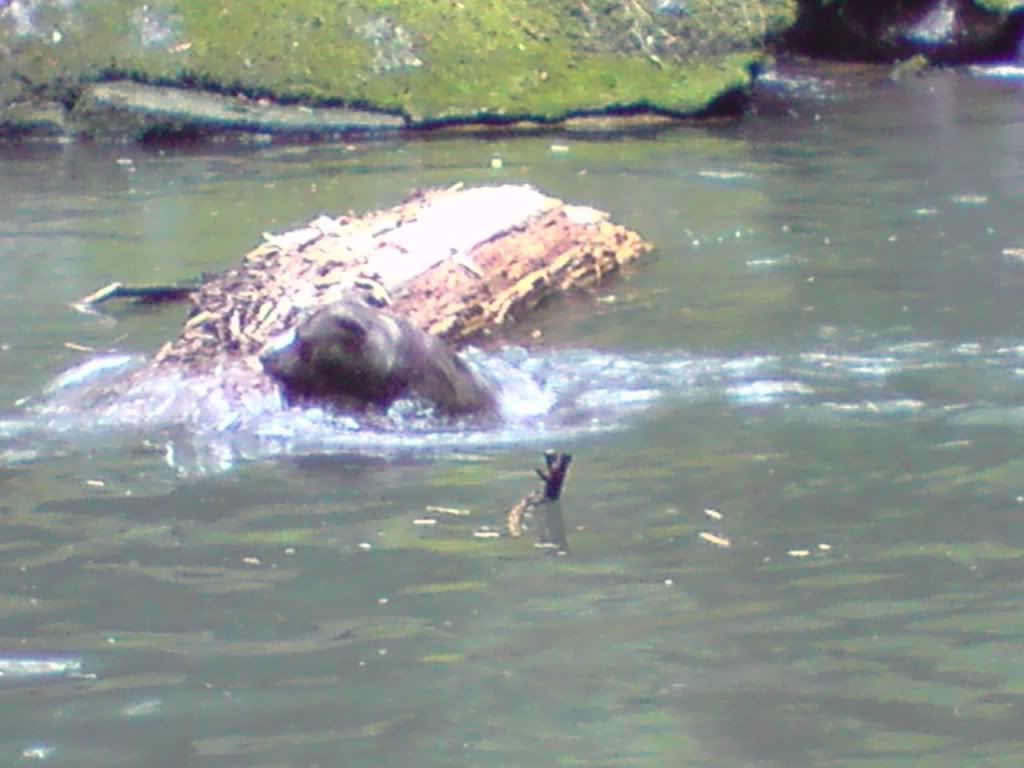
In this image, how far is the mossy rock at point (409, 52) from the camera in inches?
621

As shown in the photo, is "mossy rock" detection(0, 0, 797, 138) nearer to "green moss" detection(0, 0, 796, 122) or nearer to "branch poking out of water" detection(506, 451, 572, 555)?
"green moss" detection(0, 0, 796, 122)

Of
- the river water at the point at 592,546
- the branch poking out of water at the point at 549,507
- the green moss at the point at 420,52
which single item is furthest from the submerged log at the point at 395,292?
the green moss at the point at 420,52

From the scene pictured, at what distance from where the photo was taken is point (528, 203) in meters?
9.58

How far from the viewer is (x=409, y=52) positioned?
16047 millimetres

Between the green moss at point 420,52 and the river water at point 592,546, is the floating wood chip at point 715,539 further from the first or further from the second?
the green moss at point 420,52

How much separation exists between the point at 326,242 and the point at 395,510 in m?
3.11

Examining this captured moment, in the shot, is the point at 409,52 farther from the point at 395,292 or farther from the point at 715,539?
the point at 715,539

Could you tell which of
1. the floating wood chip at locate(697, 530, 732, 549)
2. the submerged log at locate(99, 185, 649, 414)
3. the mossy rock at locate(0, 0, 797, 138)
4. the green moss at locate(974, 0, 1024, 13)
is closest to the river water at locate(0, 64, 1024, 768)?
the floating wood chip at locate(697, 530, 732, 549)

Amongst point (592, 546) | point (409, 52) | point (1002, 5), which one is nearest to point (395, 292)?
point (592, 546)

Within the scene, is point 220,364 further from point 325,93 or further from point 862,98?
point 862,98

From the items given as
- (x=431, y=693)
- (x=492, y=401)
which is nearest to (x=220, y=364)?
(x=492, y=401)

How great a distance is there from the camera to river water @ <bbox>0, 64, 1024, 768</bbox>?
394 centimetres

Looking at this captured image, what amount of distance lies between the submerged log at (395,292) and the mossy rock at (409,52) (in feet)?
19.6

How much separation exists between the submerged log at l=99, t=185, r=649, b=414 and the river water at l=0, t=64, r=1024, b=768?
22 centimetres
